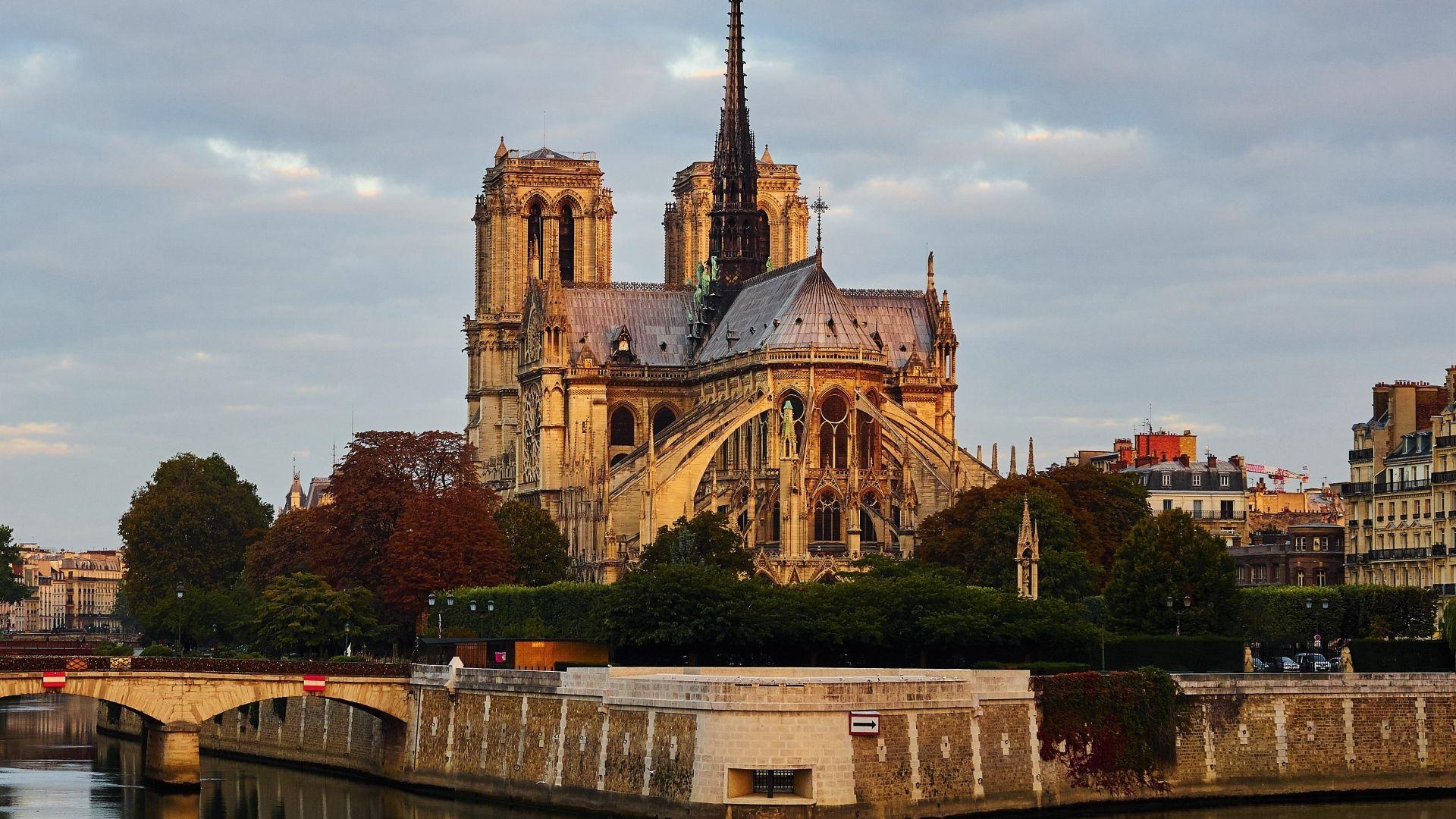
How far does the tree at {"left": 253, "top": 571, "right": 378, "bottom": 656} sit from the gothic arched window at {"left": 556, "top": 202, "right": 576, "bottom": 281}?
2075 inches

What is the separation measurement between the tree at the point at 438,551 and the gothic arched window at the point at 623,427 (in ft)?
81.7

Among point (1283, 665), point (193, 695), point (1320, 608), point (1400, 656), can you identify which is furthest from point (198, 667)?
point (1320, 608)

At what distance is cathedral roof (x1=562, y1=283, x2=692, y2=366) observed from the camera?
131m

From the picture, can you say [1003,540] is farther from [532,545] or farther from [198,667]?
[198,667]

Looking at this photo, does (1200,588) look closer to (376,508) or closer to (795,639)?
(795,639)

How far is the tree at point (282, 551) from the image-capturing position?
112 metres

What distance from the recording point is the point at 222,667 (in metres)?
76.9

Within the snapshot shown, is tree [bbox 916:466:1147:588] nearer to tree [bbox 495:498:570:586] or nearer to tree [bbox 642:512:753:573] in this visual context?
tree [bbox 642:512:753:573]

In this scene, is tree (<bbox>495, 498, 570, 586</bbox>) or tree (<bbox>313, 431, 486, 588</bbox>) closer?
tree (<bbox>313, 431, 486, 588</bbox>)

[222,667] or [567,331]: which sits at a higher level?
[567,331]

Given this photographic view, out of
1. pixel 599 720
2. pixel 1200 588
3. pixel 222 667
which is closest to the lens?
pixel 599 720

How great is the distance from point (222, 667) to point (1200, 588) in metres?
28.7

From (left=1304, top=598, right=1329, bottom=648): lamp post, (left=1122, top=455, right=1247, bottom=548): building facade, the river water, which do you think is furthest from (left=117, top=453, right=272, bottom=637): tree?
(left=1304, top=598, right=1329, bottom=648): lamp post

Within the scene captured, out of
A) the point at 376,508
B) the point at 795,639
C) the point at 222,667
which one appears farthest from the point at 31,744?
the point at 795,639
